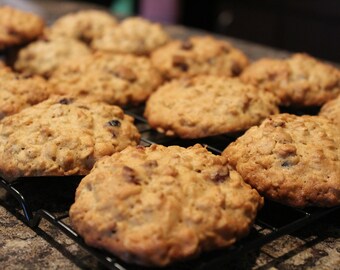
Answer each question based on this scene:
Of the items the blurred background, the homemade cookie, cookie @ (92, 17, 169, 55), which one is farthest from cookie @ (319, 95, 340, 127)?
the blurred background

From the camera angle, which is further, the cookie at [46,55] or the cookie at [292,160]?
the cookie at [46,55]

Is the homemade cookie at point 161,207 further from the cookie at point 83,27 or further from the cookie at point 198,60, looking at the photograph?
the cookie at point 83,27

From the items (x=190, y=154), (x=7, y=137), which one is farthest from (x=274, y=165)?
(x=7, y=137)

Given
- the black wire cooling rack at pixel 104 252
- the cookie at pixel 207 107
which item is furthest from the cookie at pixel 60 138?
the cookie at pixel 207 107

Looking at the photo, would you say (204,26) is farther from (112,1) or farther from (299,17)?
(299,17)

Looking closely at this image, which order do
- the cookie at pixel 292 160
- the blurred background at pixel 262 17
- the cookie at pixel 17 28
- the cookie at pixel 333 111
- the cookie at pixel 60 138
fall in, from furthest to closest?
the blurred background at pixel 262 17 < the cookie at pixel 17 28 < the cookie at pixel 333 111 < the cookie at pixel 60 138 < the cookie at pixel 292 160

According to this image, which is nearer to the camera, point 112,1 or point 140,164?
point 140,164
